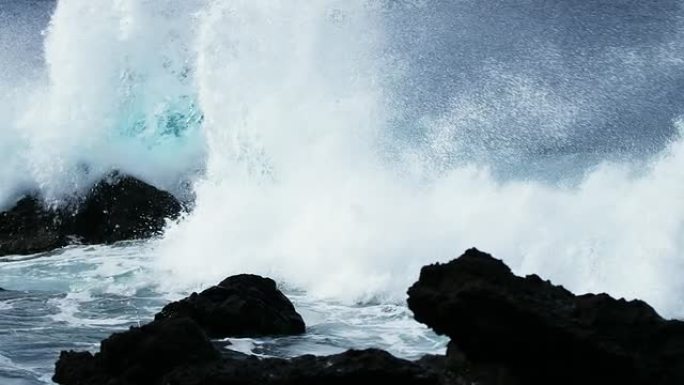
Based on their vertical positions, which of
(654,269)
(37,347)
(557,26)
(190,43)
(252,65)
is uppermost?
(557,26)

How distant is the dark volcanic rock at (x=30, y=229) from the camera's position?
69.4 ft

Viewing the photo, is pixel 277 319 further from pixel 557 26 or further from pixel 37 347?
pixel 557 26

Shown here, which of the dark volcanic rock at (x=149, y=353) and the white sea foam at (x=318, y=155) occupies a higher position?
the white sea foam at (x=318, y=155)

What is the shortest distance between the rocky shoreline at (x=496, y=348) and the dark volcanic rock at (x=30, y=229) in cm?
1240

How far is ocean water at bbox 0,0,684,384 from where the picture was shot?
15.6 meters

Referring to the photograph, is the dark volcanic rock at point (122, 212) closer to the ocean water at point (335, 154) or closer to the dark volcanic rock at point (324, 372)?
the ocean water at point (335, 154)

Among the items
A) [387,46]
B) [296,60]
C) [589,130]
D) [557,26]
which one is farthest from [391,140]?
[557,26]

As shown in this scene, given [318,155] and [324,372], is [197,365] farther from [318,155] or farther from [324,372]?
[318,155]

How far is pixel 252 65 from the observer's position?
22469 mm

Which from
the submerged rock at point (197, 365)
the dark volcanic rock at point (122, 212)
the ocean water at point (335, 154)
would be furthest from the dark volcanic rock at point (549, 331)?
the dark volcanic rock at point (122, 212)

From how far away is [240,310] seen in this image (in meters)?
12.1

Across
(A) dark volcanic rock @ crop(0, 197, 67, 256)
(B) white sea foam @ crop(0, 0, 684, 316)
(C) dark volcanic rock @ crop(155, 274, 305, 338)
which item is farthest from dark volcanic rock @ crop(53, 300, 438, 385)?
(A) dark volcanic rock @ crop(0, 197, 67, 256)

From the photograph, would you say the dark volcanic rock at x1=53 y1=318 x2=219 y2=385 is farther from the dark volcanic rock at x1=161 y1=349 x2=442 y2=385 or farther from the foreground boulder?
the foreground boulder

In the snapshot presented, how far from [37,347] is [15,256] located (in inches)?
345
